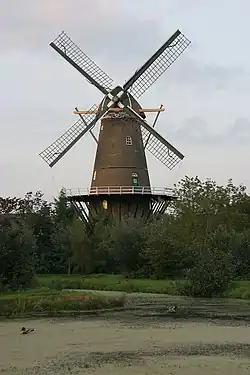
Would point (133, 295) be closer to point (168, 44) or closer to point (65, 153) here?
point (65, 153)

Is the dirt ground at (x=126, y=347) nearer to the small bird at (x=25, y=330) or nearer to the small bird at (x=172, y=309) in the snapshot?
the small bird at (x=25, y=330)

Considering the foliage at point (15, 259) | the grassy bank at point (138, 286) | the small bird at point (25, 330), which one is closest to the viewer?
the small bird at point (25, 330)

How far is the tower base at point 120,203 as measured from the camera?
150 feet

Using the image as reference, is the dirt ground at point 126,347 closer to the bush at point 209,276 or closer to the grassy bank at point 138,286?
the bush at point 209,276

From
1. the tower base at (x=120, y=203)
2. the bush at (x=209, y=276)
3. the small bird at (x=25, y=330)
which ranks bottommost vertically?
the small bird at (x=25, y=330)

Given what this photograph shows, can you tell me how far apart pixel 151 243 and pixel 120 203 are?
27.2 ft

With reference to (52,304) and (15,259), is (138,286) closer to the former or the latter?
(15,259)

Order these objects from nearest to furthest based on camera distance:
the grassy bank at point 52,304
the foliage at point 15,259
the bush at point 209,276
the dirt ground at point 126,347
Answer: the dirt ground at point 126,347 → the grassy bank at point 52,304 → the bush at point 209,276 → the foliage at point 15,259

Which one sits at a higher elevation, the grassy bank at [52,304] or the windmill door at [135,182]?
the windmill door at [135,182]

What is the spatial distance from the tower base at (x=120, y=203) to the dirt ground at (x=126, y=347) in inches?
971

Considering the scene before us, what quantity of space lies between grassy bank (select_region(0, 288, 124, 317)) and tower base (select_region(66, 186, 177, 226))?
19178mm

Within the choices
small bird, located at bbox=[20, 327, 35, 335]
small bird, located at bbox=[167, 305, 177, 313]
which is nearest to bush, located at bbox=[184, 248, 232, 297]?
small bird, located at bbox=[167, 305, 177, 313]

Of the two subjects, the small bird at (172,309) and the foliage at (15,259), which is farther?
the foliage at (15,259)

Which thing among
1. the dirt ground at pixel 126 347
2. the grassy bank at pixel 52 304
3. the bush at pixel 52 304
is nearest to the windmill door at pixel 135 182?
the grassy bank at pixel 52 304
